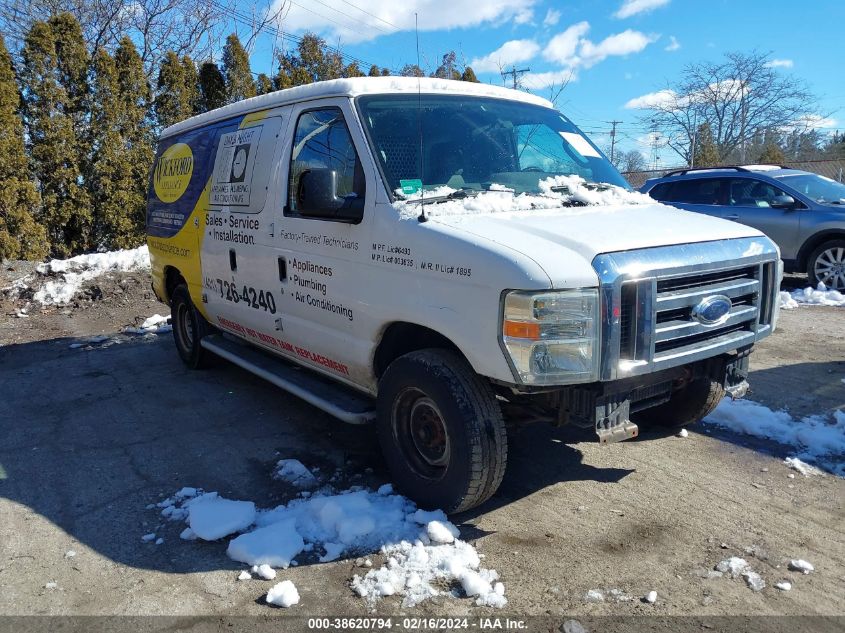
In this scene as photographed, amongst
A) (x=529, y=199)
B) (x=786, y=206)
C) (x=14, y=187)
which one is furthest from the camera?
(x=14, y=187)

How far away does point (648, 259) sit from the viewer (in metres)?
3.12

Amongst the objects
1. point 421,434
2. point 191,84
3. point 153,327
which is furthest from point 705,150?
point 421,434

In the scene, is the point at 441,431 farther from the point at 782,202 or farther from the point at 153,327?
the point at 782,202

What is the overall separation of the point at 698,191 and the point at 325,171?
887cm

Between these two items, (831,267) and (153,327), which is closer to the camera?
(153,327)

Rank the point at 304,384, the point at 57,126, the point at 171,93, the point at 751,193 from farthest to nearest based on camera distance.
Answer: the point at 171,93, the point at 57,126, the point at 751,193, the point at 304,384

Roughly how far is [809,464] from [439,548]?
262cm

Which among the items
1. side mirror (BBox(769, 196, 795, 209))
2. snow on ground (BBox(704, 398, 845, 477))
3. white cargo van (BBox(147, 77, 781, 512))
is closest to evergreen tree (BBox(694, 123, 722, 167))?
side mirror (BBox(769, 196, 795, 209))

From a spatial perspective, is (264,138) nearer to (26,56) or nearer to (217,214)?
(217,214)

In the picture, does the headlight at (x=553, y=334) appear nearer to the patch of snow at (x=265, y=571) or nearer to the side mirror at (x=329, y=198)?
the side mirror at (x=329, y=198)

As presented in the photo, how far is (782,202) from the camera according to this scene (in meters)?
10.0

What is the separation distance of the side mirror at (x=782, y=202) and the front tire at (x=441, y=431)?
865cm

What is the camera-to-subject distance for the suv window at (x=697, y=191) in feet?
35.1

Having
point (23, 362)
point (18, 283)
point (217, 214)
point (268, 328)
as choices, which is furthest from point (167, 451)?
point (18, 283)
